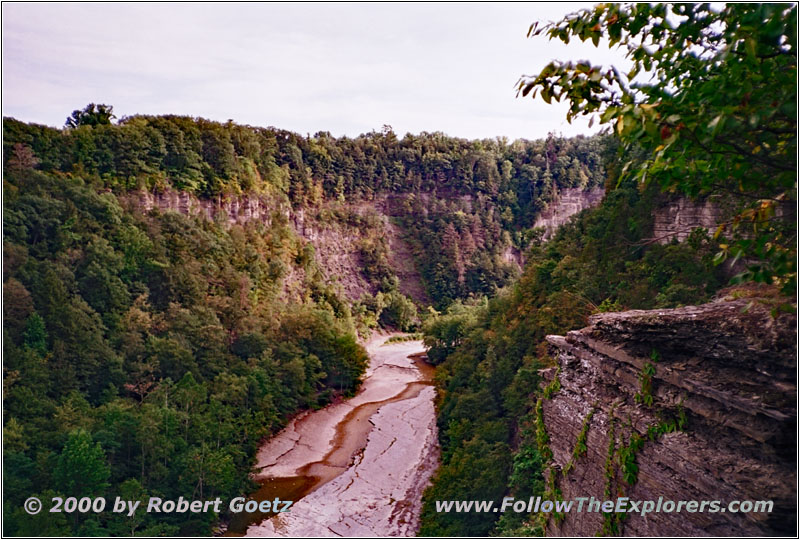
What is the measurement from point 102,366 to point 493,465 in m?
17.6

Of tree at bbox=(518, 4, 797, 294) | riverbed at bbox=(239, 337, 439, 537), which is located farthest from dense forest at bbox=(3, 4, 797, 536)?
riverbed at bbox=(239, 337, 439, 537)

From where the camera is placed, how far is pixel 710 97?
3.58 m

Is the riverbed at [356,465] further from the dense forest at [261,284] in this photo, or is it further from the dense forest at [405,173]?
the dense forest at [405,173]

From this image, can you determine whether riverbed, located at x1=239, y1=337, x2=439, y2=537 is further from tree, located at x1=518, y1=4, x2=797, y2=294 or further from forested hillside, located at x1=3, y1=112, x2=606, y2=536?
tree, located at x1=518, y1=4, x2=797, y2=294

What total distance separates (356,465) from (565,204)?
60.5 metres

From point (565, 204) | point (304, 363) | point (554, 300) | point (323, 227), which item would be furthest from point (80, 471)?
point (565, 204)

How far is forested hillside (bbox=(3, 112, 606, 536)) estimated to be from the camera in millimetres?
19141

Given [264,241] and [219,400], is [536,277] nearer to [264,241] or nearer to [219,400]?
[219,400]

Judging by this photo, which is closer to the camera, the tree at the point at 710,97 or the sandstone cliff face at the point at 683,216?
the tree at the point at 710,97

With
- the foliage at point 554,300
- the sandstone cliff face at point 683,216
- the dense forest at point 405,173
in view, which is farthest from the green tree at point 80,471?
the dense forest at point 405,173

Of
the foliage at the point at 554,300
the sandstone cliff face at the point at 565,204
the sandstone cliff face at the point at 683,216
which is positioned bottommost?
the foliage at the point at 554,300

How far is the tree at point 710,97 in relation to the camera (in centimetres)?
342

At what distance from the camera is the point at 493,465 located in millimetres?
17562

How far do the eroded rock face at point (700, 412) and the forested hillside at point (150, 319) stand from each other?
1569 centimetres
